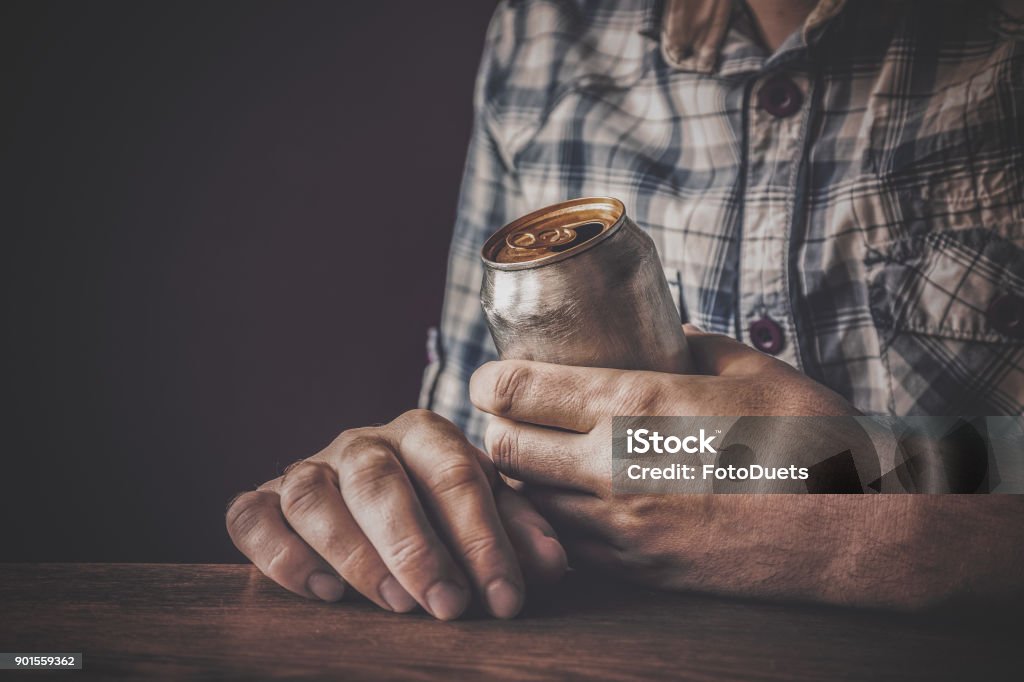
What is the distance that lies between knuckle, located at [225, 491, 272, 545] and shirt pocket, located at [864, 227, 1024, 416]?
22.0 inches

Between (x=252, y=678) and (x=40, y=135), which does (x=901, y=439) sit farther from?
(x=40, y=135)

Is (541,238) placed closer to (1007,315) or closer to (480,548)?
(480,548)

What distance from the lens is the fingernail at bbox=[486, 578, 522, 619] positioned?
0.38 metres

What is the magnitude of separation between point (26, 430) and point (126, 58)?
44cm

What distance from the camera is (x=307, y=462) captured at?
46 centimetres

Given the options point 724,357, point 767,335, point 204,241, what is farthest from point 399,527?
point 204,241

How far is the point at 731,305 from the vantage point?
2.39ft

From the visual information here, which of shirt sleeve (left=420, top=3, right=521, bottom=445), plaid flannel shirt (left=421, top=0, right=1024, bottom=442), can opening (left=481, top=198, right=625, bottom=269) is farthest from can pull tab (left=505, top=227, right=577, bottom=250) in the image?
shirt sleeve (left=420, top=3, right=521, bottom=445)

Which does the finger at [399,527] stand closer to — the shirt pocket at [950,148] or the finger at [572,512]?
the finger at [572,512]

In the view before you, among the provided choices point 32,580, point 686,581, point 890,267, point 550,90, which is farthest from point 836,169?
point 32,580

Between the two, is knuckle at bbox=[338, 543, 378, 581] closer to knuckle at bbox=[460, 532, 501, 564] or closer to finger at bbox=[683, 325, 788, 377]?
knuckle at bbox=[460, 532, 501, 564]

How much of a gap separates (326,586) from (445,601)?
7cm

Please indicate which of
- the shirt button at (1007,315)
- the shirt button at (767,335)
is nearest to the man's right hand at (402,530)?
the shirt button at (767,335)

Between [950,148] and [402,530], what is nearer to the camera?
[402,530]
